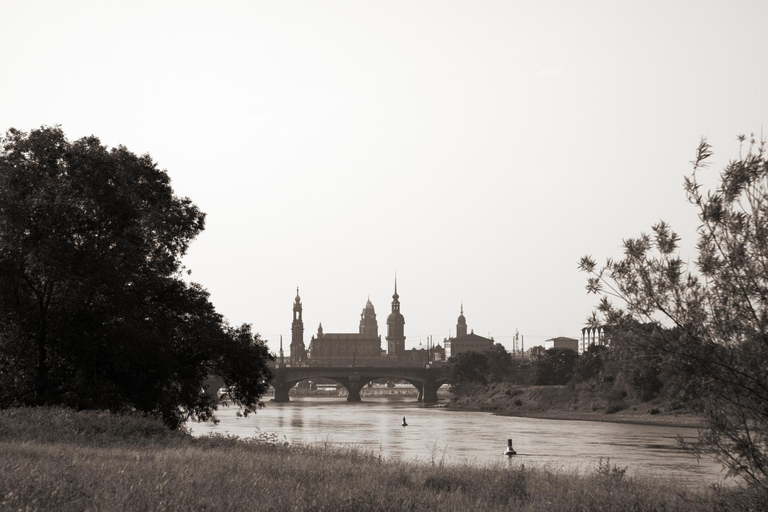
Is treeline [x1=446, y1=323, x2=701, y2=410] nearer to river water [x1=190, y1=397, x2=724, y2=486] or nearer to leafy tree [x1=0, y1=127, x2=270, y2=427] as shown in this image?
river water [x1=190, y1=397, x2=724, y2=486]

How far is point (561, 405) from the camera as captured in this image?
107188 millimetres

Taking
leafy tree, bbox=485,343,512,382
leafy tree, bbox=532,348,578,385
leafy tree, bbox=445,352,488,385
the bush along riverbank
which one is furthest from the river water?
leafy tree, bbox=485,343,512,382

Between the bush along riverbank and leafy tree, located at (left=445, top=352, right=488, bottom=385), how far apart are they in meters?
125

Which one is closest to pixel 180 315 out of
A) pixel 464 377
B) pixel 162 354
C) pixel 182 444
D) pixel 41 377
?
pixel 162 354

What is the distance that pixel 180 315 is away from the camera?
34.9 m

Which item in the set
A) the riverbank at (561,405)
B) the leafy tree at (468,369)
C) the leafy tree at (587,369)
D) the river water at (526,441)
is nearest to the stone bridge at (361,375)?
the leafy tree at (468,369)

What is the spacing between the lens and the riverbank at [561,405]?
85000 mm

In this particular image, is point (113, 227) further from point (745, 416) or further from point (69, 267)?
point (745, 416)

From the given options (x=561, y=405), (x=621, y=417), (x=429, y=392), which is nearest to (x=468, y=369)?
(x=429, y=392)

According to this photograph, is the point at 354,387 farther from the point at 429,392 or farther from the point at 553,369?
the point at 553,369

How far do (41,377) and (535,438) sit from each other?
1616 inches

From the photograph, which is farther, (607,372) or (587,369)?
(587,369)

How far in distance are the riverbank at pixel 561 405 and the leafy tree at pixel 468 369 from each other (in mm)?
5266

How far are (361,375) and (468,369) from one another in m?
25.6
